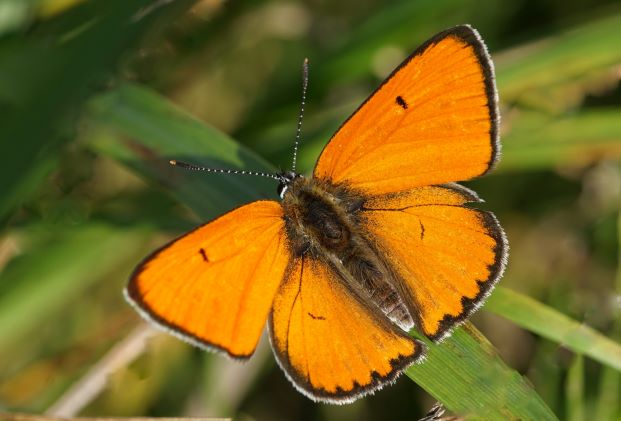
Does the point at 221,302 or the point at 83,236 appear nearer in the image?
the point at 221,302

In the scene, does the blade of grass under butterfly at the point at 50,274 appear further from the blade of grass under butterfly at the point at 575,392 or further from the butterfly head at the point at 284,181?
the blade of grass under butterfly at the point at 575,392

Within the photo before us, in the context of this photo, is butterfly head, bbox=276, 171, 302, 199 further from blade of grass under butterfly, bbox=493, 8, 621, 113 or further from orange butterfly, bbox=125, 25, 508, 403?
blade of grass under butterfly, bbox=493, 8, 621, 113

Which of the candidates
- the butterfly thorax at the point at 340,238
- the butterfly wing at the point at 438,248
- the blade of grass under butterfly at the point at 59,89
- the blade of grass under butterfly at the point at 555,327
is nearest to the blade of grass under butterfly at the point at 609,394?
the blade of grass under butterfly at the point at 555,327

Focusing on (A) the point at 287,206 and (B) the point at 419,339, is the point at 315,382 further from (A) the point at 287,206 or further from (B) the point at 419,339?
(A) the point at 287,206

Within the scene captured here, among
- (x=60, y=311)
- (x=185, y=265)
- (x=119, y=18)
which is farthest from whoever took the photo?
(x=60, y=311)

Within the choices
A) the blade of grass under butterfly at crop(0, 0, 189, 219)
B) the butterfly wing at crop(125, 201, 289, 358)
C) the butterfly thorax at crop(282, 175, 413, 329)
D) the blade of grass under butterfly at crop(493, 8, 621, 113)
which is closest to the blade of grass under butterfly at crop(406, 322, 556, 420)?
the butterfly thorax at crop(282, 175, 413, 329)

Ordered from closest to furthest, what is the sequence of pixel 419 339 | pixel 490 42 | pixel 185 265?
pixel 185 265
pixel 419 339
pixel 490 42

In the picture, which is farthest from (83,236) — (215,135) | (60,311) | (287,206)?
(287,206)

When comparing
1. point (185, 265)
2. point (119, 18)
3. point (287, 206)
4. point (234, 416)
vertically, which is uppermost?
point (119, 18)
